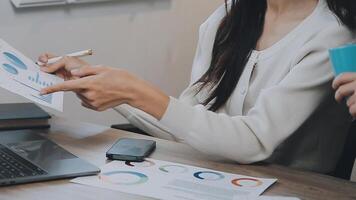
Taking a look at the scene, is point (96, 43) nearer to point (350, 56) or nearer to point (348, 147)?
point (348, 147)

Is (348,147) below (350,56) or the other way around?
below

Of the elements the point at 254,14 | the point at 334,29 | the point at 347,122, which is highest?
the point at 254,14

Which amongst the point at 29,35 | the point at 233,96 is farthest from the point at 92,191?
the point at 29,35

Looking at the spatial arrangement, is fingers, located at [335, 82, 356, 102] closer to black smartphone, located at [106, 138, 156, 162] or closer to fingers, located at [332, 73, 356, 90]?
fingers, located at [332, 73, 356, 90]

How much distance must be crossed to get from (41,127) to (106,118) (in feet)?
2.68

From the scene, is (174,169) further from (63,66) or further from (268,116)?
(63,66)

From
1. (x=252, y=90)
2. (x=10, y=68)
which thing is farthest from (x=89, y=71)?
(x=252, y=90)

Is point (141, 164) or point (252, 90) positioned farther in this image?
point (252, 90)

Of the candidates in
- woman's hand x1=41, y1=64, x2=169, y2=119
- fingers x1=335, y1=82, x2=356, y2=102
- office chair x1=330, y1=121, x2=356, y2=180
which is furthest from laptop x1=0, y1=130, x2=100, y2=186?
office chair x1=330, y1=121, x2=356, y2=180

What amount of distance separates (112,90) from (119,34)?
1029 millimetres

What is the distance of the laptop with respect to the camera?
1.03 m

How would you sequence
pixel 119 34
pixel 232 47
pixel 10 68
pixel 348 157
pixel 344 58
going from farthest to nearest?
pixel 119 34 → pixel 232 47 → pixel 348 157 → pixel 10 68 → pixel 344 58

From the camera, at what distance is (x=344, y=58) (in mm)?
1027

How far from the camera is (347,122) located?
1437 mm
